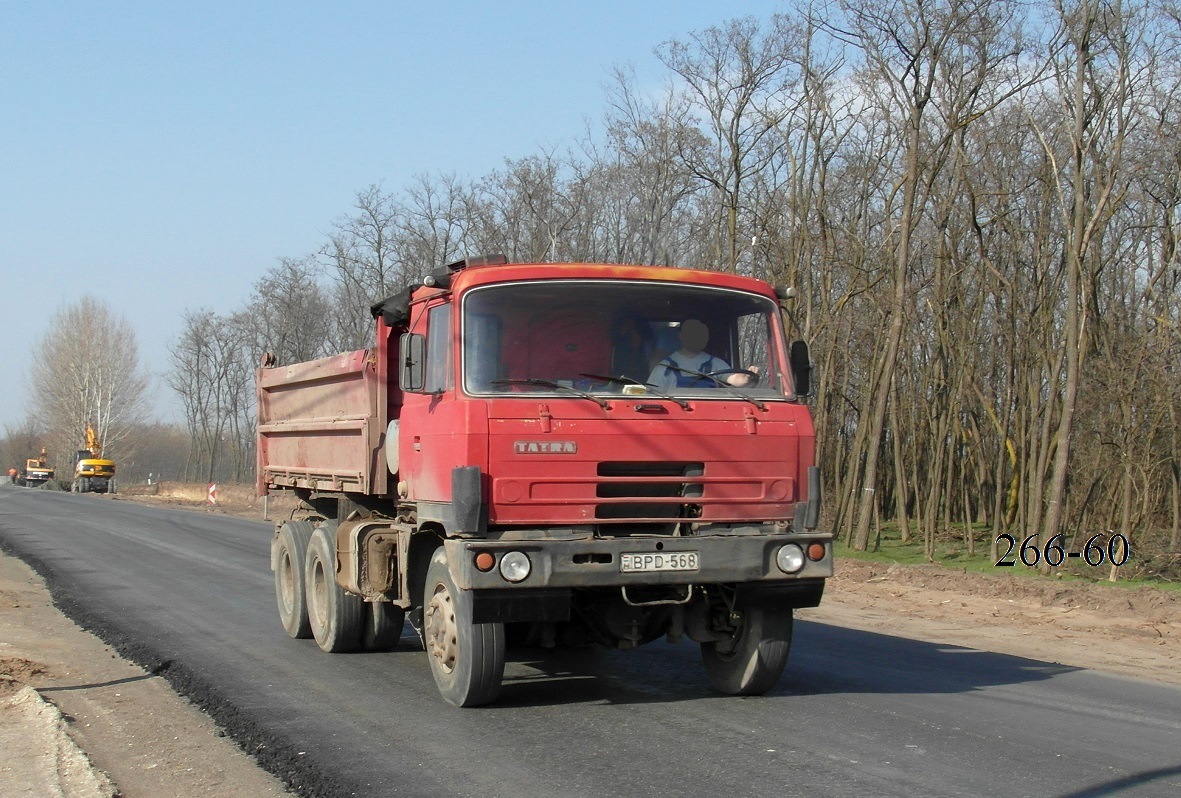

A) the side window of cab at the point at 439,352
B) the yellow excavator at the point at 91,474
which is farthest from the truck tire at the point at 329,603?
the yellow excavator at the point at 91,474

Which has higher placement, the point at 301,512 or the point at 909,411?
the point at 909,411

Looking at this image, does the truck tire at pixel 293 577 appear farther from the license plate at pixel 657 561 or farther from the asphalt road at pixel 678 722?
the license plate at pixel 657 561

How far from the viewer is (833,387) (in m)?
29.2

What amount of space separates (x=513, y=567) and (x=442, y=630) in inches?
39.2

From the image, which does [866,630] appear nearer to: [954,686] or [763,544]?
[954,686]

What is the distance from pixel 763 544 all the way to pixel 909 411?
24165 mm

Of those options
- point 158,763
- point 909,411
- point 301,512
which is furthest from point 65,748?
point 909,411

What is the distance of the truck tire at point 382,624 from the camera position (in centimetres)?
1009

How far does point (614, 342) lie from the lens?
7668mm

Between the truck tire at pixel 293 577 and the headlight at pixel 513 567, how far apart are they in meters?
4.69

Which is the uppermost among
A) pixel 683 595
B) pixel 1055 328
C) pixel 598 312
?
pixel 1055 328

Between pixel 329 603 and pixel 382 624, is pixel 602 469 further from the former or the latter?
pixel 329 603

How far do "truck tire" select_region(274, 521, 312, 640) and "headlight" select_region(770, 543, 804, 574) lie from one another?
17.4 ft

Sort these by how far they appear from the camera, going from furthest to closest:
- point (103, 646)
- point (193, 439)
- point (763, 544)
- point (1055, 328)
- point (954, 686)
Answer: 1. point (193, 439)
2. point (1055, 328)
3. point (103, 646)
4. point (954, 686)
5. point (763, 544)
